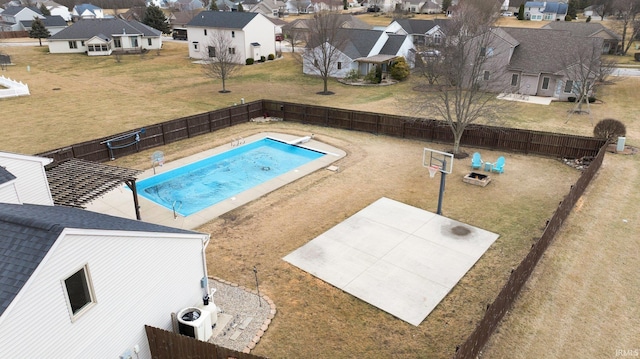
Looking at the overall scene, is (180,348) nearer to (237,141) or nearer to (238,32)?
(237,141)

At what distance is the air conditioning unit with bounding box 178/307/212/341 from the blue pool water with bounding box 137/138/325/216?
8698 mm

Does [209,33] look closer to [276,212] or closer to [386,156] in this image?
[386,156]

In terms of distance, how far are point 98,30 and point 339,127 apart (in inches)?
2080

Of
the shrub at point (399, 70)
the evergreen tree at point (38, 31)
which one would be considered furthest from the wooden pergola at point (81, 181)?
the evergreen tree at point (38, 31)

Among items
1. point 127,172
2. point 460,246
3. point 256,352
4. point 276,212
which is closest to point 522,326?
point 460,246

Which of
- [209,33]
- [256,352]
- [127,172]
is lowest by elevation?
[256,352]

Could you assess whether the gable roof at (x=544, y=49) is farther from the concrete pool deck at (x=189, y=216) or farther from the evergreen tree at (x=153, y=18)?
the evergreen tree at (x=153, y=18)

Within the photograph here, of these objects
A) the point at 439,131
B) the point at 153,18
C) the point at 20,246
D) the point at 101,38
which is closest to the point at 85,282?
the point at 20,246

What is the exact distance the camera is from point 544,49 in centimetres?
4206

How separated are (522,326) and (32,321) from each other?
11.7 m

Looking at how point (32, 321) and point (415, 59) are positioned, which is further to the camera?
point (415, 59)

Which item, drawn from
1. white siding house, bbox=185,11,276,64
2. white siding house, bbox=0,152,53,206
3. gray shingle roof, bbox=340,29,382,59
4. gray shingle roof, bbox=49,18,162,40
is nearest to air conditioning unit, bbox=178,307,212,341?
white siding house, bbox=0,152,53,206

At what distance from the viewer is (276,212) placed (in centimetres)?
1900

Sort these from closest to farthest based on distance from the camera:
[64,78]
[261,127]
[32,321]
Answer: [32,321], [261,127], [64,78]
